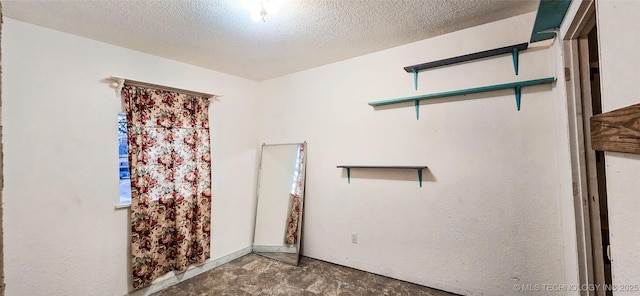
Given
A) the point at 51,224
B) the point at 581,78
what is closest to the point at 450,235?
the point at 581,78

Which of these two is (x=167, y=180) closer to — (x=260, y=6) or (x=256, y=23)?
(x=256, y=23)

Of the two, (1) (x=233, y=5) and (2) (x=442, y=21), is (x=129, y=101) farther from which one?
(2) (x=442, y=21)

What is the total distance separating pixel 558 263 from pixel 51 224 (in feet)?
13.0

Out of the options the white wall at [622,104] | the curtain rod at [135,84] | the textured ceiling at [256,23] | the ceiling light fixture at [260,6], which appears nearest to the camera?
the white wall at [622,104]

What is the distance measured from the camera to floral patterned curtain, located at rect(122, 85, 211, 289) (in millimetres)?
2604

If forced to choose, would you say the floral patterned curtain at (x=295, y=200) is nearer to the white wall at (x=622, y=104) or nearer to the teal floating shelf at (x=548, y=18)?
the teal floating shelf at (x=548, y=18)

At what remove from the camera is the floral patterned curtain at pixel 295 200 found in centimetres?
341

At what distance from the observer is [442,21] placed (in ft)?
7.57

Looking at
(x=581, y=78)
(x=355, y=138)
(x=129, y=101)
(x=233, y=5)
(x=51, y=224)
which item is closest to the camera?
(x=581, y=78)

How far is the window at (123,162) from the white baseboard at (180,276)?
2.80 feet

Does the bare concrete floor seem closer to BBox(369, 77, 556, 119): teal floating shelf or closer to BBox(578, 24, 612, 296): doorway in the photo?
BBox(578, 24, 612, 296): doorway

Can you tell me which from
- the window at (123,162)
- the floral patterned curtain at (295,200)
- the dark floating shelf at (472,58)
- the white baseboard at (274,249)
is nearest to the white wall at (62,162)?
the window at (123,162)

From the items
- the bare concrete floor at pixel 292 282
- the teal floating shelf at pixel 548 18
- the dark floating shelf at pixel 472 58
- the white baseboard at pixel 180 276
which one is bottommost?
the bare concrete floor at pixel 292 282

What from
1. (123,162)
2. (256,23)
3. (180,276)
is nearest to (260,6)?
(256,23)
